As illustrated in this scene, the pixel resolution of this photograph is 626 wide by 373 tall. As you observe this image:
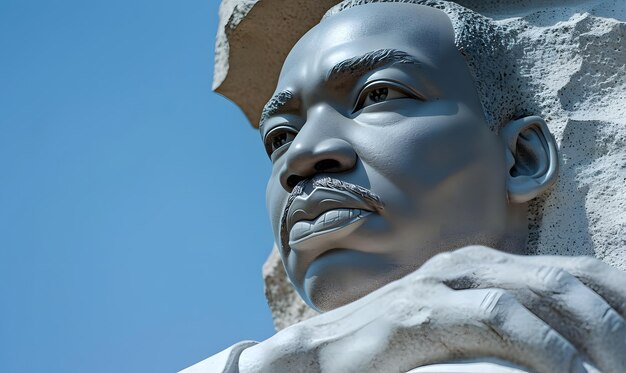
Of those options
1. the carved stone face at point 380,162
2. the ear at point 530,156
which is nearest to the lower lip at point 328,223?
the carved stone face at point 380,162

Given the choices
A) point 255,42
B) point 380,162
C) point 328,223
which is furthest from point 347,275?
point 255,42

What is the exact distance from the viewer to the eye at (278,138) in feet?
9.14

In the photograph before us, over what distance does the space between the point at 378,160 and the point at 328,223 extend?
174mm

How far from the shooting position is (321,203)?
2.53m

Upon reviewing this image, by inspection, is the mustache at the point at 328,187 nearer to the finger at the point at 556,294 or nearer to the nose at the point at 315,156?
the nose at the point at 315,156

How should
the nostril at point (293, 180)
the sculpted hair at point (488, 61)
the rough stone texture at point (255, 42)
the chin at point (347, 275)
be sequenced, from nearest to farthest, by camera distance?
the chin at point (347, 275) → the nostril at point (293, 180) → the sculpted hair at point (488, 61) → the rough stone texture at point (255, 42)

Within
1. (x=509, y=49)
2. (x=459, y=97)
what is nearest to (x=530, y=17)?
(x=509, y=49)

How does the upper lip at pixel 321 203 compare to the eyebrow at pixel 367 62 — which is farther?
the eyebrow at pixel 367 62

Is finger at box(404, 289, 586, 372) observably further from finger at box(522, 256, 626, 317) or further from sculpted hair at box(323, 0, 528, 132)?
sculpted hair at box(323, 0, 528, 132)

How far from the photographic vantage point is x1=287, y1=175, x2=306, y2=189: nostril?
262cm

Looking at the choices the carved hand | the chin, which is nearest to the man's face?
the chin

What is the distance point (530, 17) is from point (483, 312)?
129cm

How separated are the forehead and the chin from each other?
461 millimetres

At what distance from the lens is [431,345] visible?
194cm
